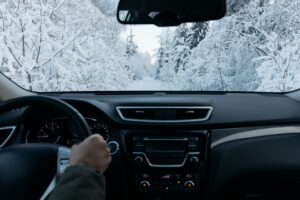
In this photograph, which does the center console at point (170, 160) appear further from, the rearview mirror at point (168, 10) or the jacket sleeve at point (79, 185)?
the jacket sleeve at point (79, 185)

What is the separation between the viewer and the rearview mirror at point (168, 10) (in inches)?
111

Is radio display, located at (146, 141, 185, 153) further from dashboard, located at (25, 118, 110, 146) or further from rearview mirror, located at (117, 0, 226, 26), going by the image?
rearview mirror, located at (117, 0, 226, 26)

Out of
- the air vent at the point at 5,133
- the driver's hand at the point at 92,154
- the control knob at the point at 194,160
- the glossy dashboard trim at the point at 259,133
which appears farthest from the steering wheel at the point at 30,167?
the glossy dashboard trim at the point at 259,133

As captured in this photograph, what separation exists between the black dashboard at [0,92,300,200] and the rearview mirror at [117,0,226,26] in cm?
74

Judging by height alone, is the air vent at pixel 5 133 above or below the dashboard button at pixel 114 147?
above

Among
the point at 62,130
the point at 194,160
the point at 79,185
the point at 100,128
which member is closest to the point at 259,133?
the point at 194,160

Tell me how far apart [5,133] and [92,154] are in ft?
5.96

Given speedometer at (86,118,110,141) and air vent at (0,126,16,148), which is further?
speedometer at (86,118,110,141)

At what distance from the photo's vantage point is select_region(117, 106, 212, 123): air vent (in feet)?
9.21

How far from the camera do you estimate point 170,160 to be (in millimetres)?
2748

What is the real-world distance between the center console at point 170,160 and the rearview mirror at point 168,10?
1.04 meters

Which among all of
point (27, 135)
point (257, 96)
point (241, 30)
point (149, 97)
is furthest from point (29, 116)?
point (241, 30)

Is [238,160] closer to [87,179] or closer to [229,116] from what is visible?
[229,116]

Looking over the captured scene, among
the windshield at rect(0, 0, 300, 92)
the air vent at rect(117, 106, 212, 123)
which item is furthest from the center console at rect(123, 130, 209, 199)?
the windshield at rect(0, 0, 300, 92)
